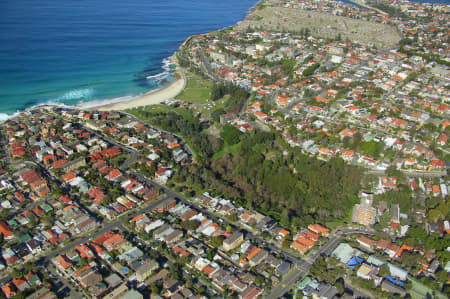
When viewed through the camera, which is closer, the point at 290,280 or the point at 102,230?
the point at 290,280

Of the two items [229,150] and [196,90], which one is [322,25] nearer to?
[196,90]

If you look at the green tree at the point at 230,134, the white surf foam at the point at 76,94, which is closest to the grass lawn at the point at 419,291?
the green tree at the point at 230,134

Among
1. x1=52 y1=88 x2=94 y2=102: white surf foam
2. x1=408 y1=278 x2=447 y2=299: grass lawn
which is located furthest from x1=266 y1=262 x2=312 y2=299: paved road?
x1=52 y1=88 x2=94 y2=102: white surf foam

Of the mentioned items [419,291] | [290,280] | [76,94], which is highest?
[76,94]

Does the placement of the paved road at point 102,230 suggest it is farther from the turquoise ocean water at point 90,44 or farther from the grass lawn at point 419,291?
the turquoise ocean water at point 90,44

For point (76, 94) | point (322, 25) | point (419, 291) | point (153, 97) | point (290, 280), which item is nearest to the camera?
point (419, 291)

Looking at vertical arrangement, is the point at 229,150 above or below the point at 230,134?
below

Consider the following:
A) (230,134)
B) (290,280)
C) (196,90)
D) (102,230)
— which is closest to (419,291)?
(290,280)
